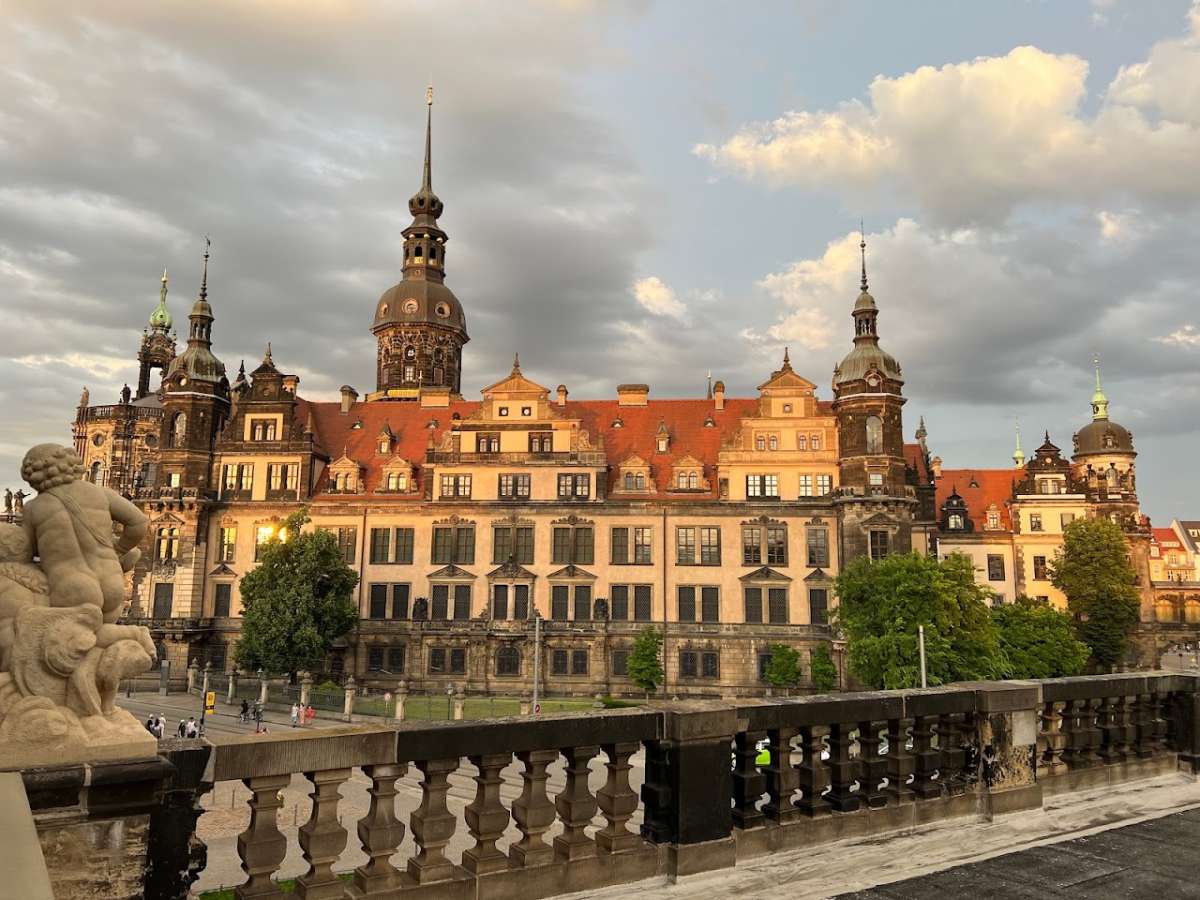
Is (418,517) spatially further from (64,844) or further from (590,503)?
(64,844)

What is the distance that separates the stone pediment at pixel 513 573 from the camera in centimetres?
5062

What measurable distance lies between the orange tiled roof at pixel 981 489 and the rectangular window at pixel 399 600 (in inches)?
1606

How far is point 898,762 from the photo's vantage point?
8.03 m

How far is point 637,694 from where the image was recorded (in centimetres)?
4822

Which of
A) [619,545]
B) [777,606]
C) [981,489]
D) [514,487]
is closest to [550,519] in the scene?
[514,487]

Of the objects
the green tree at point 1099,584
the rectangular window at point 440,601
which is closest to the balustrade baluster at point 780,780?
the rectangular window at point 440,601

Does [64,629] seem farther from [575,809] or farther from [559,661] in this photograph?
[559,661]

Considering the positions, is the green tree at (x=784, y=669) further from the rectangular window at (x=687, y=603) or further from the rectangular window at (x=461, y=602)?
the rectangular window at (x=461, y=602)

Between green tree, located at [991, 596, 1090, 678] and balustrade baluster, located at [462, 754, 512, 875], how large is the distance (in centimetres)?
4336

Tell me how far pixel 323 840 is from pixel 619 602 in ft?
149

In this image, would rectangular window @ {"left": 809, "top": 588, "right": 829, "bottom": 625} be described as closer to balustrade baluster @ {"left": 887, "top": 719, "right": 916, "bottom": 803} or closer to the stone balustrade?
the stone balustrade

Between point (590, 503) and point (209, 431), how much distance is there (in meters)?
26.1

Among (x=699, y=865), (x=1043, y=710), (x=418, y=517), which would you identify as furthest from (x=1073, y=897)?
(x=418, y=517)

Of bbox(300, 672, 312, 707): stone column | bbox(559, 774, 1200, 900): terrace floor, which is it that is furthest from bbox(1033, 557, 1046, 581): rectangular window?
bbox(559, 774, 1200, 900): terrace floor
